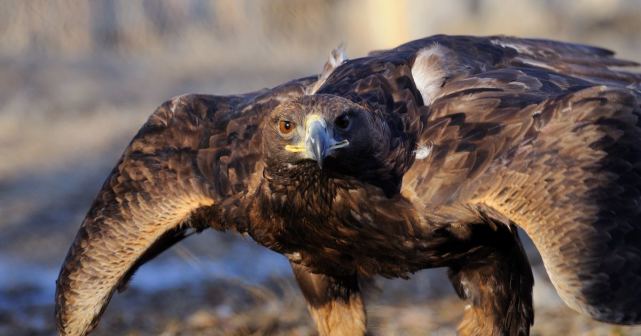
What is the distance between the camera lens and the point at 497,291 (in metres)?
5.82

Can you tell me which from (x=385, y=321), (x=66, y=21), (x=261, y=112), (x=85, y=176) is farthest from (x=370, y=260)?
(x=66, y=21)

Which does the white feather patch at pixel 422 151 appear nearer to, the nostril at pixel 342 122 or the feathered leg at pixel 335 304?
the nostril at pixel 342 122

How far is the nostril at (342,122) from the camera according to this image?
16.0 feet

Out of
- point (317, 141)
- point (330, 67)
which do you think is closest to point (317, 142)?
point (317, 141)

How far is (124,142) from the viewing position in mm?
10273

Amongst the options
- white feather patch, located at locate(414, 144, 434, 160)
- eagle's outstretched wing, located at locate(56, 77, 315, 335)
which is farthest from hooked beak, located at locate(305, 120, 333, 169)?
eagle's outstretched wing, located at locate(56, 77, 315, 335)

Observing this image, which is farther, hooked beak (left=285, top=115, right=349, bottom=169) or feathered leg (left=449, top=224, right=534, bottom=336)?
feathered leg (left=449, top=224, right=534, bottom=336)

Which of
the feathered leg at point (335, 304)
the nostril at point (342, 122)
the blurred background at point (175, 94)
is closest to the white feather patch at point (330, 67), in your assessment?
the feathered leg at point (335, 304)

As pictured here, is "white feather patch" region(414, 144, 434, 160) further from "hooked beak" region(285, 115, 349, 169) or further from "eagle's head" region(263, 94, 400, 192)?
"hooked beak" region(285, 115, 349, 169)

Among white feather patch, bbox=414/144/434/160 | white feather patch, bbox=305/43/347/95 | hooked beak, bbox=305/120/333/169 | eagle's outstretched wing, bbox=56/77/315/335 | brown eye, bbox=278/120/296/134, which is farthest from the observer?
Result: white feather patch, bbox=305/43/347/95

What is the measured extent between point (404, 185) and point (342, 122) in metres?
0.53

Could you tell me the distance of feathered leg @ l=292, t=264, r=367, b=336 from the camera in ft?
20.2

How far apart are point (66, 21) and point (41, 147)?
103cm

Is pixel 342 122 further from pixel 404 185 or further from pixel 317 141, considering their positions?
pixel 404 185
